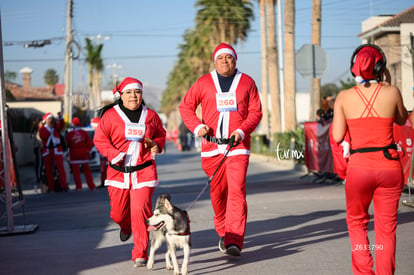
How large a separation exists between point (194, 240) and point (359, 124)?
13.2ft

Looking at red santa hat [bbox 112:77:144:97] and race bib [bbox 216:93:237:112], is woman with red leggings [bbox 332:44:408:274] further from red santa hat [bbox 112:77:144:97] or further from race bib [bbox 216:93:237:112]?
red santa hat [bbox 112:77:144:97]

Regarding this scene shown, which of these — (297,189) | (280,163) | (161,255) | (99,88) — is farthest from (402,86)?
(99,88)

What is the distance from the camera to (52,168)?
1967cm

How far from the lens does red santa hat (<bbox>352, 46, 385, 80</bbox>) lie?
18.6 ft

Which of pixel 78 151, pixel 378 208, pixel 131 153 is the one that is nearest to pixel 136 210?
pixel 131 153

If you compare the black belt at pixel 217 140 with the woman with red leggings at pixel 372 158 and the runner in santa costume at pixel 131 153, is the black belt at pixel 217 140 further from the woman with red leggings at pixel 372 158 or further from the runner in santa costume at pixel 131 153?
the woman with red leggings at pixel 372 158

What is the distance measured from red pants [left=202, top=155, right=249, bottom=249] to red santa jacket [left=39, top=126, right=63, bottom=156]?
38.5 feet

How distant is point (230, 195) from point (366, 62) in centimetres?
271

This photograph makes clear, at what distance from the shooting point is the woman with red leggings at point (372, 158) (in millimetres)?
5531

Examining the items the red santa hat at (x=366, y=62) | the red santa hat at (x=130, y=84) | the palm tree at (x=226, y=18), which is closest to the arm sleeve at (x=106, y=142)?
the red santa hat at (x=130, y=84)

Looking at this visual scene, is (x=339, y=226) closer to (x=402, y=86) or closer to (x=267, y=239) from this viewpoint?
(x=267, y=239)

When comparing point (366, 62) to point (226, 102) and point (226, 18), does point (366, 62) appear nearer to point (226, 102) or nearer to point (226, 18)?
point (226, 102)

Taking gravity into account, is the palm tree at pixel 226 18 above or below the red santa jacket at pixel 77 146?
above

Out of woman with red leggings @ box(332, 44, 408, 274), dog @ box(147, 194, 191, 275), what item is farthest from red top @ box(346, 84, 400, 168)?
dog @ box(147, 194, 191, 275)
